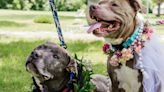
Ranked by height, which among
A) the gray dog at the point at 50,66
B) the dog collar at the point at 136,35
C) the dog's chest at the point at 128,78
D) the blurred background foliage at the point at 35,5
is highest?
the dog collar at the point at 136,35

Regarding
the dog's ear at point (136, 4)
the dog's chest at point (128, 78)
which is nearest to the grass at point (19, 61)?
the dog's chest at point (128, 78)

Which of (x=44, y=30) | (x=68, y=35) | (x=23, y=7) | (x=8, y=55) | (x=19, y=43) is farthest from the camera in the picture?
(x=23, y=7)

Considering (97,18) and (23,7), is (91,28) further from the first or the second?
(23,7)

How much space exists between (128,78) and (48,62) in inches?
25.4

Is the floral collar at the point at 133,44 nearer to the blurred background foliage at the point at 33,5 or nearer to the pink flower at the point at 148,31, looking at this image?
the pink flower at the point at 148,31

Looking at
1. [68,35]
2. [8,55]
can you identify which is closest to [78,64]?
[8,55]

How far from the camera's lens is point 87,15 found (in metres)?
3.98

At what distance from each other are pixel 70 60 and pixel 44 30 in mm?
8534

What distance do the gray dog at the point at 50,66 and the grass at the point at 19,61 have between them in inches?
49.1

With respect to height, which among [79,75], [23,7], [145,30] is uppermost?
[145,30]

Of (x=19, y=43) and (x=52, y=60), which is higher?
(x=52, y=60)

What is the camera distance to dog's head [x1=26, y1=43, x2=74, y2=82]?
12.6ft

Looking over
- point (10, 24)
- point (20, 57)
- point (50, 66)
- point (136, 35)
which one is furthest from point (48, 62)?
point (10, 24)

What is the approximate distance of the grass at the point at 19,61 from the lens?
20.7ft
